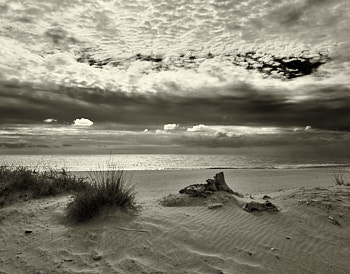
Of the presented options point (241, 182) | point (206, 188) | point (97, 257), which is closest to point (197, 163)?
point (241, 182)

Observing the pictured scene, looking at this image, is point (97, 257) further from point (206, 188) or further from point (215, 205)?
point (206, 188)

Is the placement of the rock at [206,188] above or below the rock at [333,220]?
above

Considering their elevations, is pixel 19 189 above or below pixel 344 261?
above

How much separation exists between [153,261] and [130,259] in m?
0.35

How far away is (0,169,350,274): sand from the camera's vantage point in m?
4.41

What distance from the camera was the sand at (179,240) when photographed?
14.5ft

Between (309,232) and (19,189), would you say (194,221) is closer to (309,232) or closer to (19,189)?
(309,232)

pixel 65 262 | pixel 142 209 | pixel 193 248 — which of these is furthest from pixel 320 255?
pixel 65 262

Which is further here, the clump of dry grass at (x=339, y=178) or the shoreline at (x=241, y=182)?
the shoreline at (x=241, y=182)

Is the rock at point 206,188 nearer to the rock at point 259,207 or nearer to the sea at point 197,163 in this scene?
the rock at point 259,207

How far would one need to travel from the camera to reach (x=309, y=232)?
18.9 feet

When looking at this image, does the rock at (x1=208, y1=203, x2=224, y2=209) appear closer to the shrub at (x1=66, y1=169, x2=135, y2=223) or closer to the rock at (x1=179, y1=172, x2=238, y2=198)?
the rock at (x1=179, y1=172, x2=238, y2=198)

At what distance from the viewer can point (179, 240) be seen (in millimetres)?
5023

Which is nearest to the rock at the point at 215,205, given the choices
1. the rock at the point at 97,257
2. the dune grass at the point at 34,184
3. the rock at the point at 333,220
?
the rock at the point at 333,220
